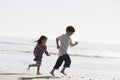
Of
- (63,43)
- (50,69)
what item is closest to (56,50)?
(50,69)

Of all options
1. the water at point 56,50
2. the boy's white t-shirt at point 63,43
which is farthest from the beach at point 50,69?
the water at point 56,50

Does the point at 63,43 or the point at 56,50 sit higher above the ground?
the point at 63,43

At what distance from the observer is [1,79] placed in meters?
10.8

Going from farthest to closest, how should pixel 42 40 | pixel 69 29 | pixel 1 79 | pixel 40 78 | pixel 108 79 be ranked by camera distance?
pixel 108 79 < pixel 42 40 < pixel 69 29 < pixel 40 78 < pixel 1 79

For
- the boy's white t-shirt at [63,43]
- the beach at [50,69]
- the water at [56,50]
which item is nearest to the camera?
the beach at [50,69]

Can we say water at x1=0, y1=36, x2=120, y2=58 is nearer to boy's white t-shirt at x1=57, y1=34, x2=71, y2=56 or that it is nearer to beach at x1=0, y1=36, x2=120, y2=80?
beach at x1=0, y1=36, x2=120, y2=80

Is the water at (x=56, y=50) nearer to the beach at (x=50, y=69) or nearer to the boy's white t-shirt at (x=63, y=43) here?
the beach at (x=50, y=69)

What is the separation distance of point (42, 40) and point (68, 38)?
1531 millimetres

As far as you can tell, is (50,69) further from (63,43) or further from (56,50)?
(56,50)

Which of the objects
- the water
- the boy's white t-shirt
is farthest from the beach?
the water

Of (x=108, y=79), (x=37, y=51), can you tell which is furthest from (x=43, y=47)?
(x=108, y=79)

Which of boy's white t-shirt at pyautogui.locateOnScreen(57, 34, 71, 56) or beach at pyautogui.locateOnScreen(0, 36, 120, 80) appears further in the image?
boy's white t-shirt at pyautogui.locateOnScreen(57, 34, 71, 56)

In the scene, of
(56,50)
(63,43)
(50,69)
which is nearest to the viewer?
(63,43)

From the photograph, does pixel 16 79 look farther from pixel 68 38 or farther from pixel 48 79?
pixel 68 38
